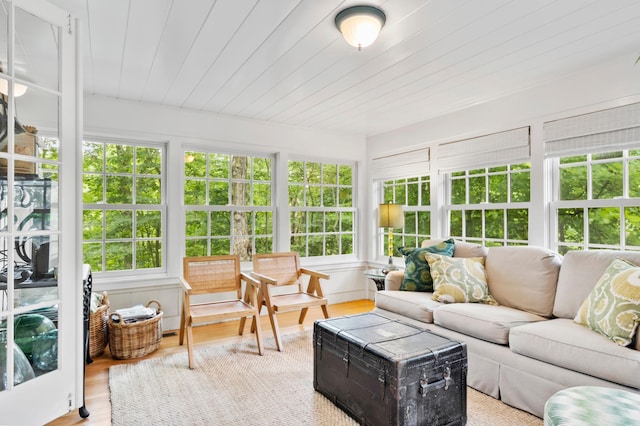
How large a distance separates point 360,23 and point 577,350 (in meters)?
2.10

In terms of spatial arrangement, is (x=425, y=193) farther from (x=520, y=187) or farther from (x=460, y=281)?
(x=460, y=281)

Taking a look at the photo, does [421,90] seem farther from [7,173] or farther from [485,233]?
[7,173]

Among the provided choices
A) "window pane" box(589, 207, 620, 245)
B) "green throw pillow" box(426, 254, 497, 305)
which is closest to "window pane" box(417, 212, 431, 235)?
"green throw pillow" box(426, 254, 497, 305)

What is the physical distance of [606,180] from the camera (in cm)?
296

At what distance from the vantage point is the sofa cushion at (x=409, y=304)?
9.55ft

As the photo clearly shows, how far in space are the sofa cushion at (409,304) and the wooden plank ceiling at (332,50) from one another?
70.8 inches

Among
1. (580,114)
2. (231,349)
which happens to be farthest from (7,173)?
(580,114)

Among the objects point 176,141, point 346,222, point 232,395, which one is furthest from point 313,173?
point 232,395

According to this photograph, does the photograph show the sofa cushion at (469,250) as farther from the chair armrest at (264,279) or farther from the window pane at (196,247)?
the window pane at (196,247)

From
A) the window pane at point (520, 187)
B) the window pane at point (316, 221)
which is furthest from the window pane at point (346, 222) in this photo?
the window pane at point (520, 187)

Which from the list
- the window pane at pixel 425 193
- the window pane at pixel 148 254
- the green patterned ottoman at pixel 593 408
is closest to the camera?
the green patterned ottoman at pixel 593 408

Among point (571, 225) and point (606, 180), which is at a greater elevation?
point (606, 180)

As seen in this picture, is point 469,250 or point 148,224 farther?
point 148,224

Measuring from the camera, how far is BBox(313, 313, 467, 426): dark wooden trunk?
1.87m
